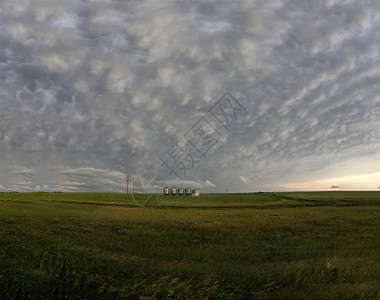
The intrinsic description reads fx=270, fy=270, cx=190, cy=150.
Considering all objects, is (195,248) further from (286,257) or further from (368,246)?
(368,246)

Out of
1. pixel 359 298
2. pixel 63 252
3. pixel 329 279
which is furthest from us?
pixel 63 252

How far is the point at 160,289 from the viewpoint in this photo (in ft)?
25.6

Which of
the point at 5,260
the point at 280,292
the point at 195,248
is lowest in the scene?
the point at 195,248

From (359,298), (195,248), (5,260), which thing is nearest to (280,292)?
(359,298)

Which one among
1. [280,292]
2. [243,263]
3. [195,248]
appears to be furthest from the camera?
[195,248]

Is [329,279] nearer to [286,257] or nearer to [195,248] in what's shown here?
[286,257]

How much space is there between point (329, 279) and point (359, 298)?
2384 millimetres

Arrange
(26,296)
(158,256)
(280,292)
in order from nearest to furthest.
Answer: (26,296) → (280,292) → (158,256)

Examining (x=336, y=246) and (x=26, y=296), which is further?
(x=336, y=246)

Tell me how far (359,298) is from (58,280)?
8713 mm

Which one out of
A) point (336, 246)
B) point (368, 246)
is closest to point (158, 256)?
point (336, 246)

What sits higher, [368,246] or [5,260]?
[5,260]

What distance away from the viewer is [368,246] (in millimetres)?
18188

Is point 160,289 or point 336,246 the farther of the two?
point 336,246
